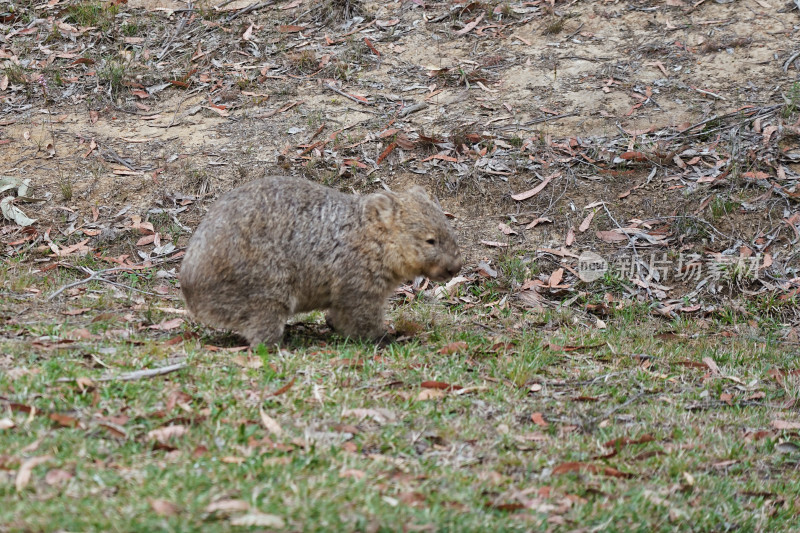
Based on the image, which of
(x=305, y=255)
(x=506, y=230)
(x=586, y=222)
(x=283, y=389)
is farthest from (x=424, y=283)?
(x=283, y=389)

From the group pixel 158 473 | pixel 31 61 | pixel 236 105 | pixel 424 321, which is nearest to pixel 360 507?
pixel 158 473

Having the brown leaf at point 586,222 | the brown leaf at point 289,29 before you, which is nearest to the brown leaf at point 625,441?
the brown leaf at point 586,222

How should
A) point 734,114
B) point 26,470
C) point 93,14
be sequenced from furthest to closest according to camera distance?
point 93,14 → point 734,114 → point 26,470

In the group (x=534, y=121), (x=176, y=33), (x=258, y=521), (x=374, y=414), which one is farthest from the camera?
(x=176, y=33)

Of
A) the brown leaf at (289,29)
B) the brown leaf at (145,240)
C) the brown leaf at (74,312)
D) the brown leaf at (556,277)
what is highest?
the brown leaf at (289,29)

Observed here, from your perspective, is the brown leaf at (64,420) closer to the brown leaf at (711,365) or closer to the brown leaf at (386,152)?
the brown leaf at (711,365)

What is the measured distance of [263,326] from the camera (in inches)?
257

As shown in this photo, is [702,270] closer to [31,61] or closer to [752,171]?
[752,171]

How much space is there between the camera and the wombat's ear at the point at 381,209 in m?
6.91

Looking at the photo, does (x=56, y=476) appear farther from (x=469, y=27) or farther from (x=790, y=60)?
(x=790, y=60)

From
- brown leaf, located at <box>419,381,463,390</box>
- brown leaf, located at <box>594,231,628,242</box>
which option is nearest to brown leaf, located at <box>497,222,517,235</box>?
brown leaf, located at <box>594,231,628,242</box>

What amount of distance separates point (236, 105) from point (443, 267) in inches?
200

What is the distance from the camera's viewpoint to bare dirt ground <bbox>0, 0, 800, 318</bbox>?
30.1ft

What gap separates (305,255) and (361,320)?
664mm
